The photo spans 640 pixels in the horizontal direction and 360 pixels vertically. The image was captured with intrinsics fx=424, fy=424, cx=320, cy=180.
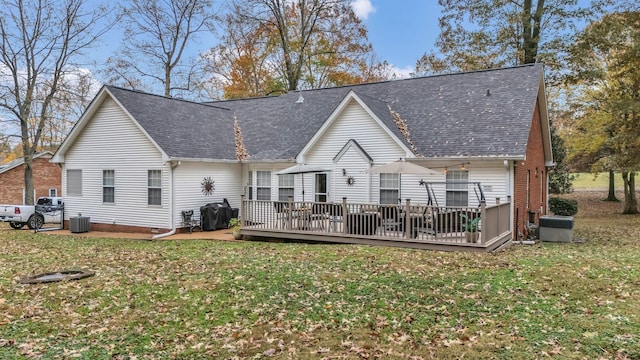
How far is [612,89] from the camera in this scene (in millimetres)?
26359

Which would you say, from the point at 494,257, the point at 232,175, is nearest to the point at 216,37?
the point at 232,175

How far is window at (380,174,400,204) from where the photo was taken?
618 inches

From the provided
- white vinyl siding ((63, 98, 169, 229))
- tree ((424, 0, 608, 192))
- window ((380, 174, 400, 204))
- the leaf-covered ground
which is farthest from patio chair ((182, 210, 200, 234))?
tree ((424, 0, 608, 192))

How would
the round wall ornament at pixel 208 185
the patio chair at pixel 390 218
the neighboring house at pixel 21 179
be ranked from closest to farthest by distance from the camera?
the patio chair at pixel 390 218
the round wall ornament at pixel 208 185
the neighboring house at pixel 21 179

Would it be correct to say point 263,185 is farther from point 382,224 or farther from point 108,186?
point 382,224

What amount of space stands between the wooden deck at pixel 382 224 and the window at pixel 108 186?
21.9ft

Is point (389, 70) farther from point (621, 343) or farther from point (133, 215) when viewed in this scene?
point (621, 343)

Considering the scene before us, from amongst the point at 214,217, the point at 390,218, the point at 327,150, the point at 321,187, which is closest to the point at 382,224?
the point at 390,218

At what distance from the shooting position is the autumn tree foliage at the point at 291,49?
107ft

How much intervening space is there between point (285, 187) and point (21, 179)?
22.8 meters

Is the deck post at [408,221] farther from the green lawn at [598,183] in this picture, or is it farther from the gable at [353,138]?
the green lawn at [598,183]

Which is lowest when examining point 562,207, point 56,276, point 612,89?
point 56,276

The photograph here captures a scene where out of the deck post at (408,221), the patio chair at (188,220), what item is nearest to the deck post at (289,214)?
the deck post at (408,221)

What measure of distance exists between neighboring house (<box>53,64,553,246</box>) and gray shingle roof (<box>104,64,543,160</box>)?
6cm
